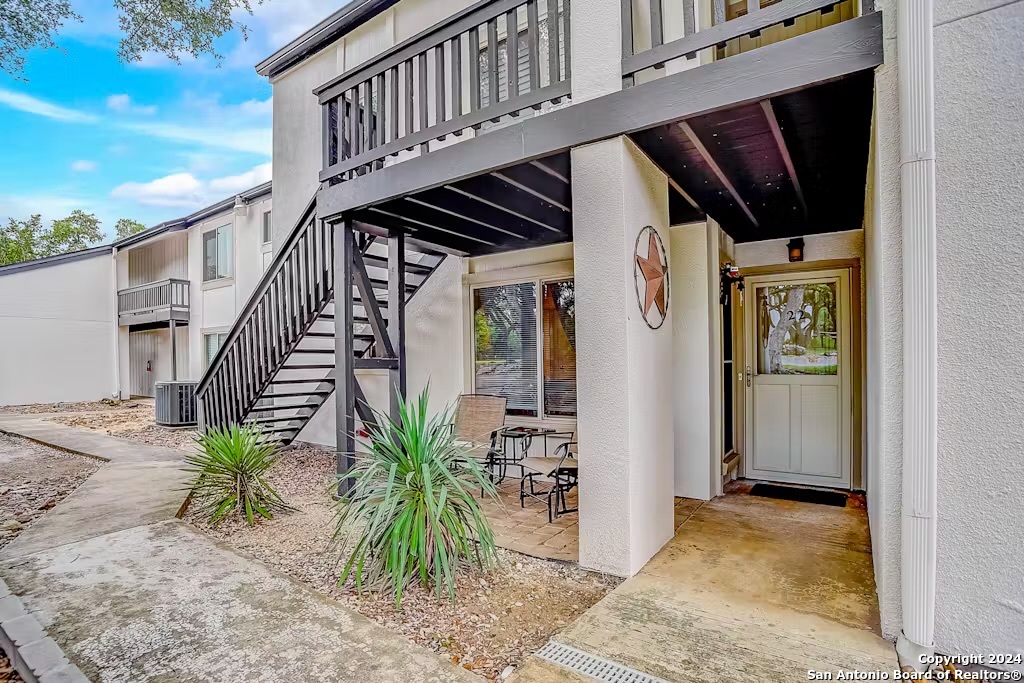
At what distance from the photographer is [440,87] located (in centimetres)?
374

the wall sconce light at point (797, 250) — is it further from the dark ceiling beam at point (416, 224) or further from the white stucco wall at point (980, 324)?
the white stucco wall at point (980, 324)

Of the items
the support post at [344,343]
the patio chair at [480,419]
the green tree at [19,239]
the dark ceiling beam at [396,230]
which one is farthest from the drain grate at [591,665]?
the green tree at [19,239]

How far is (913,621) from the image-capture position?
6.89 ft

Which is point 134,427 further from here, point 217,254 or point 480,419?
point 480,419

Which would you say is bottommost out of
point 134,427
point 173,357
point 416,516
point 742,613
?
point 134,427

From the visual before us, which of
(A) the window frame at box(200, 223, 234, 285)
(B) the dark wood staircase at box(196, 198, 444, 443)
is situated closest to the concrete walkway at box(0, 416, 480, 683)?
(B) the dark wood staircase at box(196, 198, 444, 443)

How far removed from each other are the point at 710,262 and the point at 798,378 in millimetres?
1709

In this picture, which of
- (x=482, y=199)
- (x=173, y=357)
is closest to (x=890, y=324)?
(x=482, y=199)

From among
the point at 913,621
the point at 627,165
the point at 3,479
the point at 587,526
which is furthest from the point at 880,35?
the point at 3,479

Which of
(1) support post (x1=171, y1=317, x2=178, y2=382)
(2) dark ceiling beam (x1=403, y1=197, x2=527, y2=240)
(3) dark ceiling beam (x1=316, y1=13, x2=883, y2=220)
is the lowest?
(1) support post (x1=171, y1=317, x2=178, y2=382)

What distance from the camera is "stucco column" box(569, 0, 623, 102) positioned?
9.79 feet

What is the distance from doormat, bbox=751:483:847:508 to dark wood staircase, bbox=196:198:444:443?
3.69 meters

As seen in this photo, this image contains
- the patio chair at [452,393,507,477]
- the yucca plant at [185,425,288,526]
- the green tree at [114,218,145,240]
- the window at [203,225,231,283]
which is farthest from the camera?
the green tree at [114,218,145,240]

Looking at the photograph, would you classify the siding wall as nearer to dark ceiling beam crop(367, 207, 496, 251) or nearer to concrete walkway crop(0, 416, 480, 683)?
concrete walkway crop(0, 416, 480, 683)
